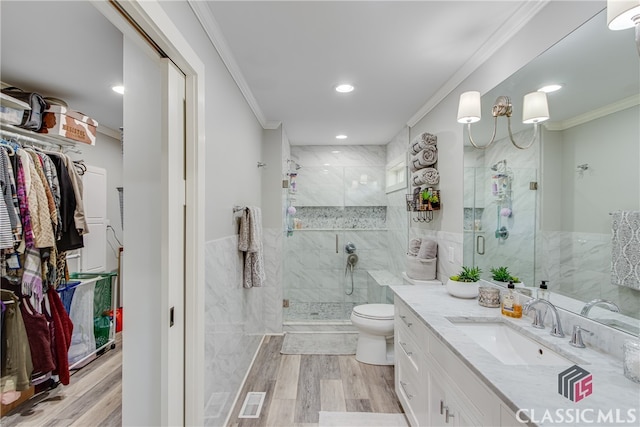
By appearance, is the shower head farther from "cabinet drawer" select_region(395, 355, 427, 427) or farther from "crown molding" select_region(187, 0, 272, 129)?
"crown molding" select_region(187, 0, 272, 129)

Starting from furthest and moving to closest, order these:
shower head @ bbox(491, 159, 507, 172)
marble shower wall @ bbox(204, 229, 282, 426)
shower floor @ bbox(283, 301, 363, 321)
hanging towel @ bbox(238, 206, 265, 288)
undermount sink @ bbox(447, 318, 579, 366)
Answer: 1. shower floor @ bbox(283, 301, 363, 321)
2. hanging towel @ bbox(238, 206, 265, 288)
3. shower head @ bbox(491, 159, 507, 172)
4. marble shower wall @ bbox(204, 229, 282, 426)
5. undermount sink @ bbox(447, 318, 579, 366)

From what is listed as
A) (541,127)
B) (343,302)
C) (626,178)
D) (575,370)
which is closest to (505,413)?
(575,370)

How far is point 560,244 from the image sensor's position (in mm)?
1469

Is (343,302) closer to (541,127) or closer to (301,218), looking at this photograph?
(301,218)

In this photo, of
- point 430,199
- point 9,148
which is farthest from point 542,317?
point 9,148

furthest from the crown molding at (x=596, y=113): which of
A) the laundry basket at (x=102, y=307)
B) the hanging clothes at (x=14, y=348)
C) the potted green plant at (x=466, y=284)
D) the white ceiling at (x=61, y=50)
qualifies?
the laundry basket at (x=102, y=307)

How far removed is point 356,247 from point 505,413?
3476 mm

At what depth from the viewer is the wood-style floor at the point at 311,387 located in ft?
7.09

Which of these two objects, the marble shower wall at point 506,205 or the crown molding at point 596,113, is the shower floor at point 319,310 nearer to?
the marble shower wall at point 506,205

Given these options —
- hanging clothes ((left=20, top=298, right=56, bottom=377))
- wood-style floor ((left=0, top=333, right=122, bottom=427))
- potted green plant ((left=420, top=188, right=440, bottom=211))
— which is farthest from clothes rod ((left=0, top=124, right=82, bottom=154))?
potted green plant ((left=420, top=188, right=440, bottom=211))

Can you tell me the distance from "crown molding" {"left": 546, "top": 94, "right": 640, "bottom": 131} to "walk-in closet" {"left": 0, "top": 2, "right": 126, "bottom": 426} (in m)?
2.10

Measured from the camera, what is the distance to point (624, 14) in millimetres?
998

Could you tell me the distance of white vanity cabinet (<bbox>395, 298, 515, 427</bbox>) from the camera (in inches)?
42.1

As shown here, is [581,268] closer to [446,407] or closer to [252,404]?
[446,407]
